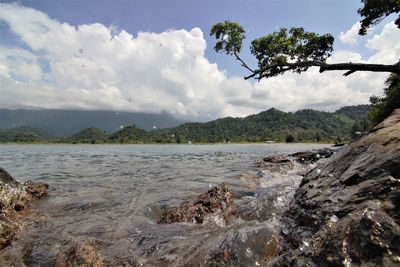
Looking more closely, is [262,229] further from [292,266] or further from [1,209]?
[1,209]

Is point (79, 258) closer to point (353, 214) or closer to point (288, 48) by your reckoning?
point (353, 214)

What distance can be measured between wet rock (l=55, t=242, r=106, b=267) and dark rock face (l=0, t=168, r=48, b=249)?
1805mm

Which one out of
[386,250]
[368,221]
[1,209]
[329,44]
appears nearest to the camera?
[386,250]

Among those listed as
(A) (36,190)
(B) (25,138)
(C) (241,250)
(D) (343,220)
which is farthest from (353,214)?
(B) (25,138)

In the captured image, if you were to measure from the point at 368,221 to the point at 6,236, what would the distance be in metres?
7.43

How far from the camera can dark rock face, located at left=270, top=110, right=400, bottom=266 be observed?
2.15m

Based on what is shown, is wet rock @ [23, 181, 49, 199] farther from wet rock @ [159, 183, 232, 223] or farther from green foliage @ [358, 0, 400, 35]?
green foliage @ [358, 0, 400, 35]

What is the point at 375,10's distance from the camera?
14227 mm

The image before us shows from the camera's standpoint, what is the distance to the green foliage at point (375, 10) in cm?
1338

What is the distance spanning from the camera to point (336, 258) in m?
2.19

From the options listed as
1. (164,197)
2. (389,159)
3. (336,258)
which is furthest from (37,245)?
(389,159)

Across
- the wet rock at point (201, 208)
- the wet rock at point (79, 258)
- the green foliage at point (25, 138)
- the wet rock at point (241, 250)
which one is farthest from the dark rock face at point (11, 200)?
the green foliage at point (25, 138)

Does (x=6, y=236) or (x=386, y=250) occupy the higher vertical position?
(x=386, y=250)

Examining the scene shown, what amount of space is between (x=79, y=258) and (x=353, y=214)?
494 cm
